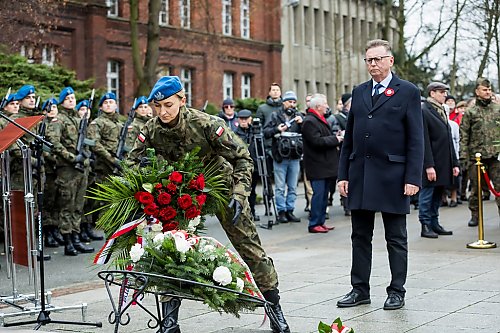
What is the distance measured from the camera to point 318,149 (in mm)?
15211

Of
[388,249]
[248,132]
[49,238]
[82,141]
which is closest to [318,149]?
[248,132]

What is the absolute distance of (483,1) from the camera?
3228cm

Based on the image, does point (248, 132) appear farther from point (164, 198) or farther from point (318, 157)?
point (164, 198)

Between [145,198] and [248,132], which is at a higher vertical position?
[248,132]

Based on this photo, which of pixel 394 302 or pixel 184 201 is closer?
pixel 184 201

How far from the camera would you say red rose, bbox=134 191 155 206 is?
6383 millimetres

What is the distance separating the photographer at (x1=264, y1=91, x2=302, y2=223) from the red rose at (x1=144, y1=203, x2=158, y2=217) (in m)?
9.51

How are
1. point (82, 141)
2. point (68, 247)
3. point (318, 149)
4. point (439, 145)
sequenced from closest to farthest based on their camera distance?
point (68, 247)
point (82, 141)
point (439, 145)
point (318, 149)

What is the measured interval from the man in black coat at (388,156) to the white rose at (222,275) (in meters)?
2.21

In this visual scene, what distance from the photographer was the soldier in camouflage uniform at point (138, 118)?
1464 cm

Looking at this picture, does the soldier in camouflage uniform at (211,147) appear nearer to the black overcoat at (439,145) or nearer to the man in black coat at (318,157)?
the black overcoat at (439,145)

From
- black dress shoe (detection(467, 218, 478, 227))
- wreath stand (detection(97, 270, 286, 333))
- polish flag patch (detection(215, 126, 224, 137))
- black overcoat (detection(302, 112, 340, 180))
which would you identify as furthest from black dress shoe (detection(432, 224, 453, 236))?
wreath stand (detection(97, 270, 286, 333))

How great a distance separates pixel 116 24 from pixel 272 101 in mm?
23009

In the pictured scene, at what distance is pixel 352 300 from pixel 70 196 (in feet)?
20.1
